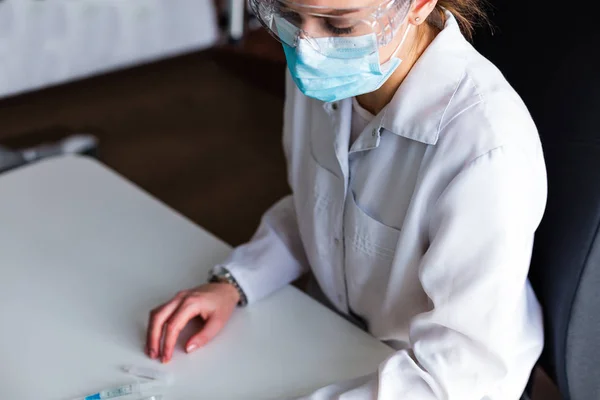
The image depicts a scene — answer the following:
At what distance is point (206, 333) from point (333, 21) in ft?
1.50

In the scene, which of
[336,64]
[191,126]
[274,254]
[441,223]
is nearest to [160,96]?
[191,126]

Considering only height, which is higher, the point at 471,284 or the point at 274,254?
the point at 471,284

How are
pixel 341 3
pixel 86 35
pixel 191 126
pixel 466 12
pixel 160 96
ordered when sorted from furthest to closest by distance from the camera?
pixel 160 96, pixel 86 35, pixel 191 126, pixel 466 12, pixel 341 3

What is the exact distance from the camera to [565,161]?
0.84 m

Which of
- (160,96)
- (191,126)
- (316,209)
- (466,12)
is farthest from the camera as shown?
(160,96)

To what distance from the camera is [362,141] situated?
93 cm

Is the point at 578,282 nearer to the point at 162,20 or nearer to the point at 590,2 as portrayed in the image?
the point at 590,2

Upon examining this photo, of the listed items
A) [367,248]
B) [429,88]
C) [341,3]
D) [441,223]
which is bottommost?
[367,248]

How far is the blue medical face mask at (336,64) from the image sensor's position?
0.84 metres

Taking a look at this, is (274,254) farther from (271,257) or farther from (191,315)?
(191,315)

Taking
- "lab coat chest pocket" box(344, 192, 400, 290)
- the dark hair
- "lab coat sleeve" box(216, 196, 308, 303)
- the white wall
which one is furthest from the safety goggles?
the white wall

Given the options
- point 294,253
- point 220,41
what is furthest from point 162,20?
point 294,253

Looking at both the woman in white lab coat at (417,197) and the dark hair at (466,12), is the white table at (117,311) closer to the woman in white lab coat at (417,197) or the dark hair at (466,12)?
the woman in white lab coat at (417,197)

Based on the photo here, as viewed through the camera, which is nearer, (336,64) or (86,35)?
(336,64)
